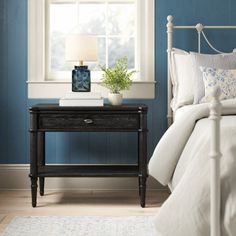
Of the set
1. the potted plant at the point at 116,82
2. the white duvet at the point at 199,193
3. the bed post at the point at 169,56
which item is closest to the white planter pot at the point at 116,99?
the potted plant at the point at 116,82

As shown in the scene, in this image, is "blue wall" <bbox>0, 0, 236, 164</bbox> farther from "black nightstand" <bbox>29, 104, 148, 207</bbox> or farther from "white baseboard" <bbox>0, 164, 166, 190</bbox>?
"black nightstand" <bbox>29, 104, 148, 207</bbox>

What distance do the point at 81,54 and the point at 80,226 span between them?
127 cm

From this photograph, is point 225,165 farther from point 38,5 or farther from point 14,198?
point 38,5

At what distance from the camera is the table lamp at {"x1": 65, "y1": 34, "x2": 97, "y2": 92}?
392cm

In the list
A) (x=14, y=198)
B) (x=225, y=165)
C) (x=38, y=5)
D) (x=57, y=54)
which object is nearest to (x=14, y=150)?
(x=14, y=198)

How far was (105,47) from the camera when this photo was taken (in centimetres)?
447

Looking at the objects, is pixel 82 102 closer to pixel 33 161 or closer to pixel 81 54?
pixel 81 54

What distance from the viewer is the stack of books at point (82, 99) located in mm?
3906

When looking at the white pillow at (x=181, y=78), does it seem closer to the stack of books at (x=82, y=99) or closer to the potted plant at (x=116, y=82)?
the potted plant at (x=116, y=82)

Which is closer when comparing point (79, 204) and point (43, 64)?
point (79, 204)

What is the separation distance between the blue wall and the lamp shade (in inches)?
21.8

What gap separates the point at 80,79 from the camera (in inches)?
157

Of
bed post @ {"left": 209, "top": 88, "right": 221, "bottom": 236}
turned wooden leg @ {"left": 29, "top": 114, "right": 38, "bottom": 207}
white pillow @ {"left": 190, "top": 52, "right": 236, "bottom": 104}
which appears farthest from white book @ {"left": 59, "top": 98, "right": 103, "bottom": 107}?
bed post @ {"left": 209, "top": 88, "right": 221, "bottom": 236}

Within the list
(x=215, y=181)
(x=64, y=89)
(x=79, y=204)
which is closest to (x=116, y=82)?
(x=64, y=89)
